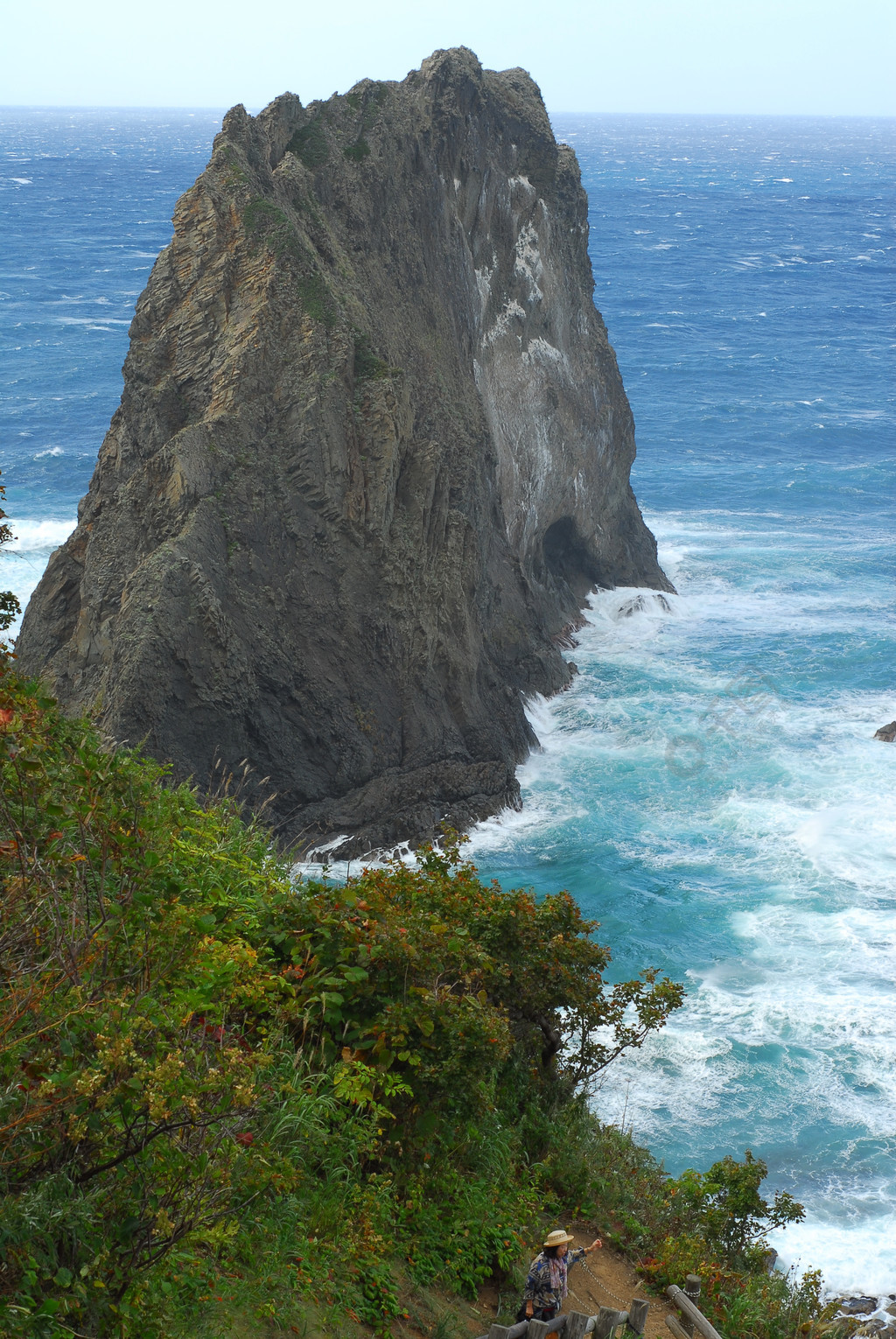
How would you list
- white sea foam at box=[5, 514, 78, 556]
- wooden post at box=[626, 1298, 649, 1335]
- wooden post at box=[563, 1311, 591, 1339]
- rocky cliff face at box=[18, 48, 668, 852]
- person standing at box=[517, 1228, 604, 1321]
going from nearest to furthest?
wooden post at box=[563, 1311, 591, 1339]
person standing at box=[517, 1228, 604, 1321]
wooden post at box=[626, 1298, 649, 1335]
rocky cliff face at box=[18, 48, 668, 852]
white sea foam at box=[5, 514, 78, 556]

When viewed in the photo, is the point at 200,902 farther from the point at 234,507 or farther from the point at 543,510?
the point at 543,510

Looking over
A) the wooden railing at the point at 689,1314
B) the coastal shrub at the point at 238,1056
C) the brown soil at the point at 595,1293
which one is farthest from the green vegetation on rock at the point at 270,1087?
the wooden railing at the point at 689,1314

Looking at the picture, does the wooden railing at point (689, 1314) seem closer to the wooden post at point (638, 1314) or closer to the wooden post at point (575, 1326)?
the wooden post at point (638, 1314)

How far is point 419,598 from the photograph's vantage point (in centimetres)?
2781

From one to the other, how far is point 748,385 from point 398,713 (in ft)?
187

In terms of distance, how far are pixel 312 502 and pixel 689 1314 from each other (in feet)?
60.2

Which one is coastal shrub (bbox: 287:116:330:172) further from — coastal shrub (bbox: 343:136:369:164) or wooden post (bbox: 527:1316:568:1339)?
wooden post (bbox: 527:1316:568:1339)

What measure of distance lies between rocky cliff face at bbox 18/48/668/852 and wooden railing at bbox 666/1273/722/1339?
12558mm

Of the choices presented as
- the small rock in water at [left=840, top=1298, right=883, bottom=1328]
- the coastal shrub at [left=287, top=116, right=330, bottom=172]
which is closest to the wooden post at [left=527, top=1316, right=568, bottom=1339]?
the small rock in water at [left=840, top=1298, right=883, bottom=1328]

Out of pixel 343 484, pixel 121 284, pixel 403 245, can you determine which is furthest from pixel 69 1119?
pixel 121 284

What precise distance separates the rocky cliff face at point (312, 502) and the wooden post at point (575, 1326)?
540 inches

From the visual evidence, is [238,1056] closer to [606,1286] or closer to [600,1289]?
[600,1289]

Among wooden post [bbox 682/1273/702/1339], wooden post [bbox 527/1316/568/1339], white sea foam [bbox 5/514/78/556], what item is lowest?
white sea foam [bbox 5/514/78/556]

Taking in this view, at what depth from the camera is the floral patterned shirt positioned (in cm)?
845
